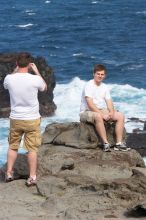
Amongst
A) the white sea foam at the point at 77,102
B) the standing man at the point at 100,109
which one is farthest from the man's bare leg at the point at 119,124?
the white sea foam at the point at 77,102

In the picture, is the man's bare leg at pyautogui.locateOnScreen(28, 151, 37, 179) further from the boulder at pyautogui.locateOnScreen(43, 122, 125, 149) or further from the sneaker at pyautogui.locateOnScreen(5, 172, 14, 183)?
the boulder at pyautogui.locateOnScreen(43, 122, 125, 149)

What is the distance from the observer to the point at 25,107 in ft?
39.4

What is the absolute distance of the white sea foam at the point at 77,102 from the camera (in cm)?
3508

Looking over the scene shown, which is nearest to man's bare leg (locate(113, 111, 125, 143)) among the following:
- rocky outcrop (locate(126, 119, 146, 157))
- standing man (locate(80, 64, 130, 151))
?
standing man (locate(80, 64, 130, 151))

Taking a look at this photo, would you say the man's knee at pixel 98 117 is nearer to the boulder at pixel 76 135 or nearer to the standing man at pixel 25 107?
the boulder at pixel 76 135

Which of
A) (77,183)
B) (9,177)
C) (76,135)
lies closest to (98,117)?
(76,135)

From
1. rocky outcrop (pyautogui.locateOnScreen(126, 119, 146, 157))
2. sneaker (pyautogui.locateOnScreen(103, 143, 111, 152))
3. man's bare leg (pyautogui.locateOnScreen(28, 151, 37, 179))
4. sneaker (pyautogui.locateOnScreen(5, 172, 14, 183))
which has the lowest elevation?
rocky outcrop (pyautogui.locateOnScreen(126, 119, 146, 157))

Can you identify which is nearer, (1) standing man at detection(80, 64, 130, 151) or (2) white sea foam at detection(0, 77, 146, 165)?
(1) standing man at detection(80, 64, 130, 151)

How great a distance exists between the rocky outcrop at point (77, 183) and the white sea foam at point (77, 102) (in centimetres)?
1674

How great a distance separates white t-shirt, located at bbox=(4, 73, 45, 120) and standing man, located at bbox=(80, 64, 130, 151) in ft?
6.84

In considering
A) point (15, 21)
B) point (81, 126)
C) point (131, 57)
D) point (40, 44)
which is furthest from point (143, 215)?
point (15, 21)

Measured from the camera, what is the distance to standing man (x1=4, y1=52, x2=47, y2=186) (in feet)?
38.8

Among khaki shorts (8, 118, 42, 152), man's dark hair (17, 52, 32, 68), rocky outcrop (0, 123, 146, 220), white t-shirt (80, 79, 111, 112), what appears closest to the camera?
Answer: rocky outcrop (0, 123, 146, 220)

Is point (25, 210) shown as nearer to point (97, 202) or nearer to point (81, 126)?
point (97, 202)
